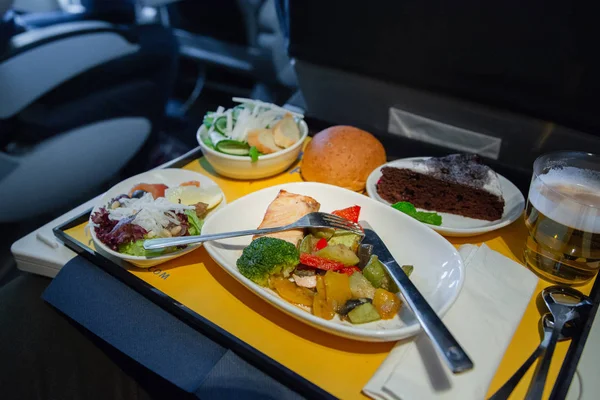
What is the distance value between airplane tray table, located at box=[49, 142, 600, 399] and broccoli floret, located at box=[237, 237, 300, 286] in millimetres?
94

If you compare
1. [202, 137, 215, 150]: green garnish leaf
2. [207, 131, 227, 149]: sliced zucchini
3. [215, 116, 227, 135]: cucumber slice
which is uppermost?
[215, 116, 227, 135]: cucumber slice

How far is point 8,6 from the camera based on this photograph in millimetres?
1923

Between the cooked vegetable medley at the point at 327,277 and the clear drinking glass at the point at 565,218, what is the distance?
1.24 feet

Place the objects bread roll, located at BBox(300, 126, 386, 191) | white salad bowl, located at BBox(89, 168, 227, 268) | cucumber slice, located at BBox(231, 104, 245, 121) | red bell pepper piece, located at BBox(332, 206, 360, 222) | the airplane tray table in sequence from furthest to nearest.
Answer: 1. cucumber slice, located at BBox(231, 104, 245, 121)
2. bread roll, located at BBox(300, 126, 386, 191)
3. red bell pepper piece, located at BBox(332, 206, 360, 222)
4. white salad bowl, located at BBox(89, 168, 227, 268)
5. the airplane tray table

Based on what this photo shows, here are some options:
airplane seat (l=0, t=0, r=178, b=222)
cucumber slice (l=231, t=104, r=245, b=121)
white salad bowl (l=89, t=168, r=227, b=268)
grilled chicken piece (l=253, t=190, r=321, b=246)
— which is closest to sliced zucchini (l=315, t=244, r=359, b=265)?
grilled chicken piece (l=253, t=190, r=321, b=246)

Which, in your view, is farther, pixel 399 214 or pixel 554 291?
pixel 399 214

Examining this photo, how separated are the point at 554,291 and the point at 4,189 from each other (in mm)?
2100

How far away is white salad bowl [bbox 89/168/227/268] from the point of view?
1.23 meters

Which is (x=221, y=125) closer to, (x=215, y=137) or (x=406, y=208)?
(x=215, y=137)

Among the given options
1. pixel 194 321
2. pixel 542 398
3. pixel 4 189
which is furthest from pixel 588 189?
pixel 4 189

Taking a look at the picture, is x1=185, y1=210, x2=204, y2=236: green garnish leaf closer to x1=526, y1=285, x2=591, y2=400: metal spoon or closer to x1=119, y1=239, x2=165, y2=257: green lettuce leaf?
x1=119, y1=239, x2=165, y2=257: green lettuce leaf

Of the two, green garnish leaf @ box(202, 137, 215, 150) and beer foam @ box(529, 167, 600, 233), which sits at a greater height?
beer foam @ box(529, 167, 600, 233)

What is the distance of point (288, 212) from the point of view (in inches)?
52.1

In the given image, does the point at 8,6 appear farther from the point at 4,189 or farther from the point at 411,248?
the point at 411,248
